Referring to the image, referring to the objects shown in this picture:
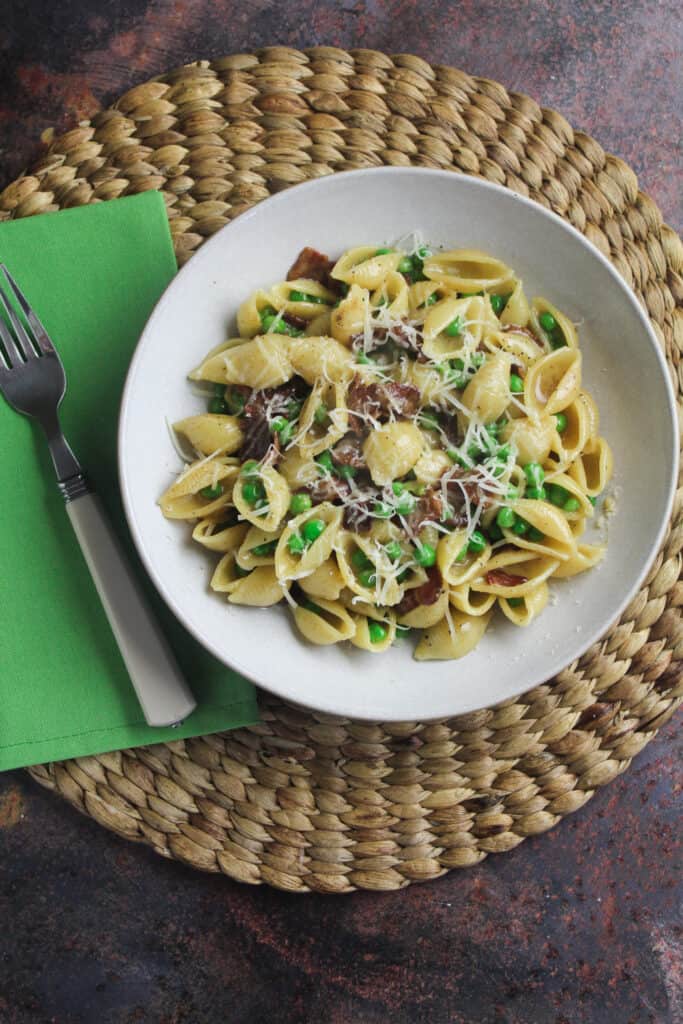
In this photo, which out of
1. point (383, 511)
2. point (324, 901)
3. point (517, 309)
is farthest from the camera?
point (324, 901)

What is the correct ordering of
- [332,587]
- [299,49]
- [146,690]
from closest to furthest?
[332,587] < [146,690] < [299,49]

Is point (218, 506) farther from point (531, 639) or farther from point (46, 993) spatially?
point (46, 993)

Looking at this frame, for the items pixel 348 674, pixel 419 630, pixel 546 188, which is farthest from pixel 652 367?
pixel 348 674

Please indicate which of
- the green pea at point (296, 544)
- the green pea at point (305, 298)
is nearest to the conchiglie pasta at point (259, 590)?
the green pea at point (296, 544)

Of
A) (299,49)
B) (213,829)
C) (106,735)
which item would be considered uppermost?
(299,49)

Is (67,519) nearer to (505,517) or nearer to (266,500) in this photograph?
(266,500)

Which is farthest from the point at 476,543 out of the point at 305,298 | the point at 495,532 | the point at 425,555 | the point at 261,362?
the point at 305,298

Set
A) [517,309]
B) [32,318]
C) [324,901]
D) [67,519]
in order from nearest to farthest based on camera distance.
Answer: [517,309] < [32,318] < [67,519] < [324,901]
